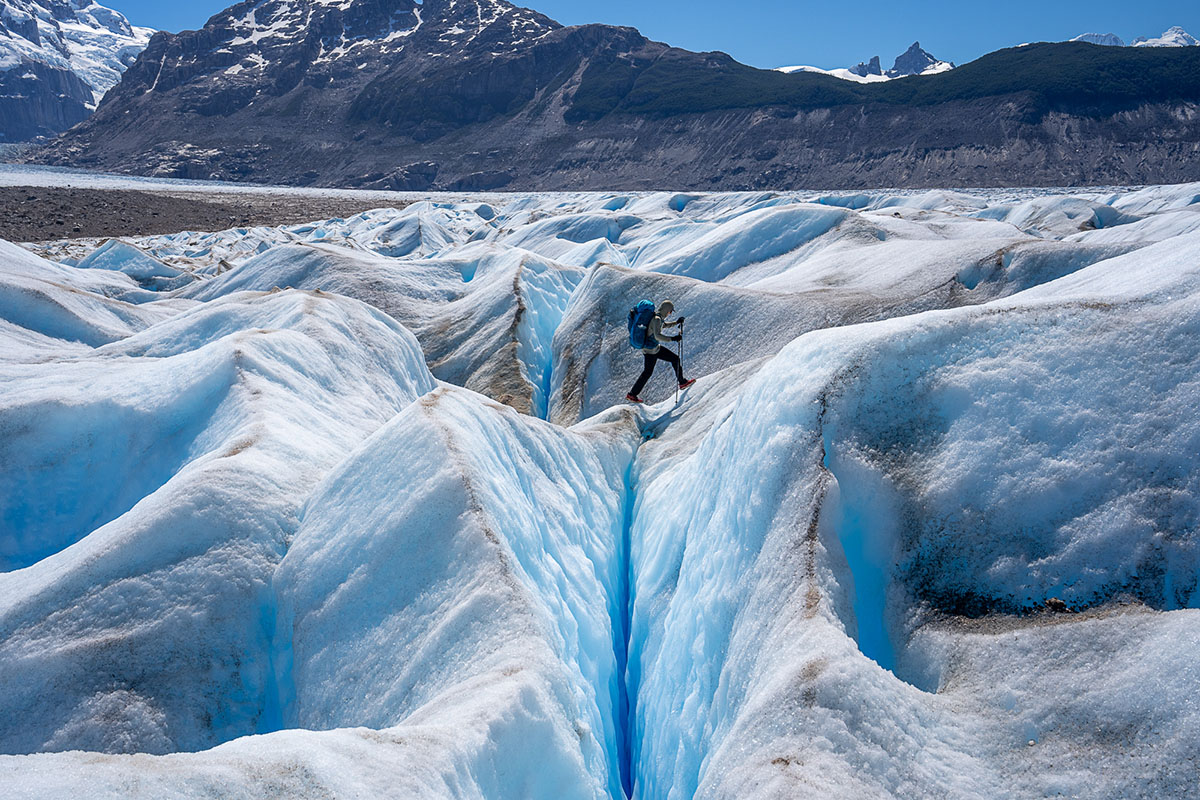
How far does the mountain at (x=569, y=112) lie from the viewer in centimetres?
8131

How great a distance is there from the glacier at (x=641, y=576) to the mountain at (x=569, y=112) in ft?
276

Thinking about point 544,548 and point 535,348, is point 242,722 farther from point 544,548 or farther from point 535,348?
point 535,348

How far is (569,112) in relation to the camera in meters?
118

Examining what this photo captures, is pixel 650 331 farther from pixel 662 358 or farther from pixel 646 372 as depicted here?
pixel 646 372

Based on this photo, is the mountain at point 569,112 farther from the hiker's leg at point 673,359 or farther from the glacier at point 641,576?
the glacier at point 641,576

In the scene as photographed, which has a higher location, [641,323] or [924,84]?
[924,84]

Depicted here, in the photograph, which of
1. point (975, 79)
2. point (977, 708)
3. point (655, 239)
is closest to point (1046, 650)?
point (977, 708)

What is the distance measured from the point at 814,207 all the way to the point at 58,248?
104 ft

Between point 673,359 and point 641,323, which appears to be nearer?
point 641,323

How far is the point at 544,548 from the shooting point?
5.96 m

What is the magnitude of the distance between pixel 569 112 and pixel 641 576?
121130mm

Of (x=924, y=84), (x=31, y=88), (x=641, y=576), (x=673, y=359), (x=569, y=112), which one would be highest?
(x=31, y=88)

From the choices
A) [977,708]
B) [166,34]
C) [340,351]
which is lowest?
[977,708]

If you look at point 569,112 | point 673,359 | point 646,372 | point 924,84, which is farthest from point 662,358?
point 569,112
